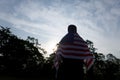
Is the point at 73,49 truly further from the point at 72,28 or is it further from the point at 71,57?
the point at 72,28

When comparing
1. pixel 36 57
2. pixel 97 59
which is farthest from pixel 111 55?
pixel 36 57

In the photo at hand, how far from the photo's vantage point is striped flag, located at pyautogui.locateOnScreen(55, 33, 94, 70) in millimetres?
5734

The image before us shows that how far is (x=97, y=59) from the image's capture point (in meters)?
64.3

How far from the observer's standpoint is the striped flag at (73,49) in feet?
18.8

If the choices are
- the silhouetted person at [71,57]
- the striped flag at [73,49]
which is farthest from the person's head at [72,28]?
the striped flag at [73,49]

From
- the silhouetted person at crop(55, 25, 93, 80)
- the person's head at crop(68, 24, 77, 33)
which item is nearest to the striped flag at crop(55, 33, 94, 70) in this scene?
the silhouetted person at crop(55, 25, 93, 80)

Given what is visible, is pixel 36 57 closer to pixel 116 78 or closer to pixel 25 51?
pixel 25 51

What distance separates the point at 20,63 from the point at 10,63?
267cm

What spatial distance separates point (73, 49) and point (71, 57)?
38cm

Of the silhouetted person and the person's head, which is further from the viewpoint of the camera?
the person's head

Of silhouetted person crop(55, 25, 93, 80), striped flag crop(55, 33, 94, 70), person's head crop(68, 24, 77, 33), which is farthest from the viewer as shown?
person's head crop(68, 24, 77, 33)

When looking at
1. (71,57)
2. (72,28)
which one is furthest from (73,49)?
(72,28)

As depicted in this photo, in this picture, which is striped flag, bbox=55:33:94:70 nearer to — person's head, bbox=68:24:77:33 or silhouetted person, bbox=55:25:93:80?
silhouetted person, bbox=55:25:93:80

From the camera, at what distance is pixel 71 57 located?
5547 millimetres
